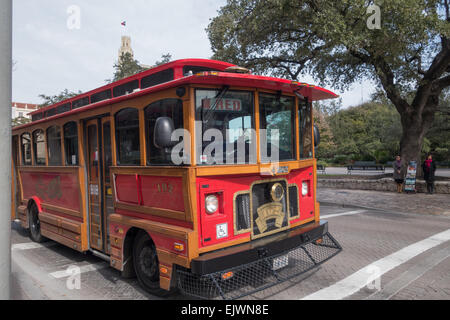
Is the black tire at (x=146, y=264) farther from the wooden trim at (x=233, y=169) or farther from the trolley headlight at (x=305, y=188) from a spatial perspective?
the trolley headlight at (x=305, y=188)

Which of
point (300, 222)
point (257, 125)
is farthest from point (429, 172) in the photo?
point (257, 125)

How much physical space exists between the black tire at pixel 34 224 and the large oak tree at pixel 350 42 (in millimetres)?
9022

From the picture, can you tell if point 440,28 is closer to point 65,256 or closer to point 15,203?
point 65,256

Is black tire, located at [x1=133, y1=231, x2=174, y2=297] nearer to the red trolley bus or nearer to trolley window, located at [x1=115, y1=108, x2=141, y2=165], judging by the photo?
the red trolley bus

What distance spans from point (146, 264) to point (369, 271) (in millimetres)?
3433

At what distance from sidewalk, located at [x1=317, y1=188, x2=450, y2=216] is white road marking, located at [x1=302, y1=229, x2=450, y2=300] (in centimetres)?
362

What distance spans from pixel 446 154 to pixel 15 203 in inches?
1484

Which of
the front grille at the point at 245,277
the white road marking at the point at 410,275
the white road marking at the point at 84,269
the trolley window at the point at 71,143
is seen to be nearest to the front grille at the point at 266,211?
the front grille at the point at 245,277

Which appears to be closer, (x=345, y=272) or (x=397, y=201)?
(x=345, y=272)

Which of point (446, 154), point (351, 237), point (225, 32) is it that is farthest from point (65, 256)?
point (446, 154)

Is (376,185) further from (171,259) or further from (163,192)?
(171,259)

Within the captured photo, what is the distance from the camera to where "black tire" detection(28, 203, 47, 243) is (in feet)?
24.9

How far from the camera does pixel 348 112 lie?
52375 millimetres

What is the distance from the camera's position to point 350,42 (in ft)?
31.6
